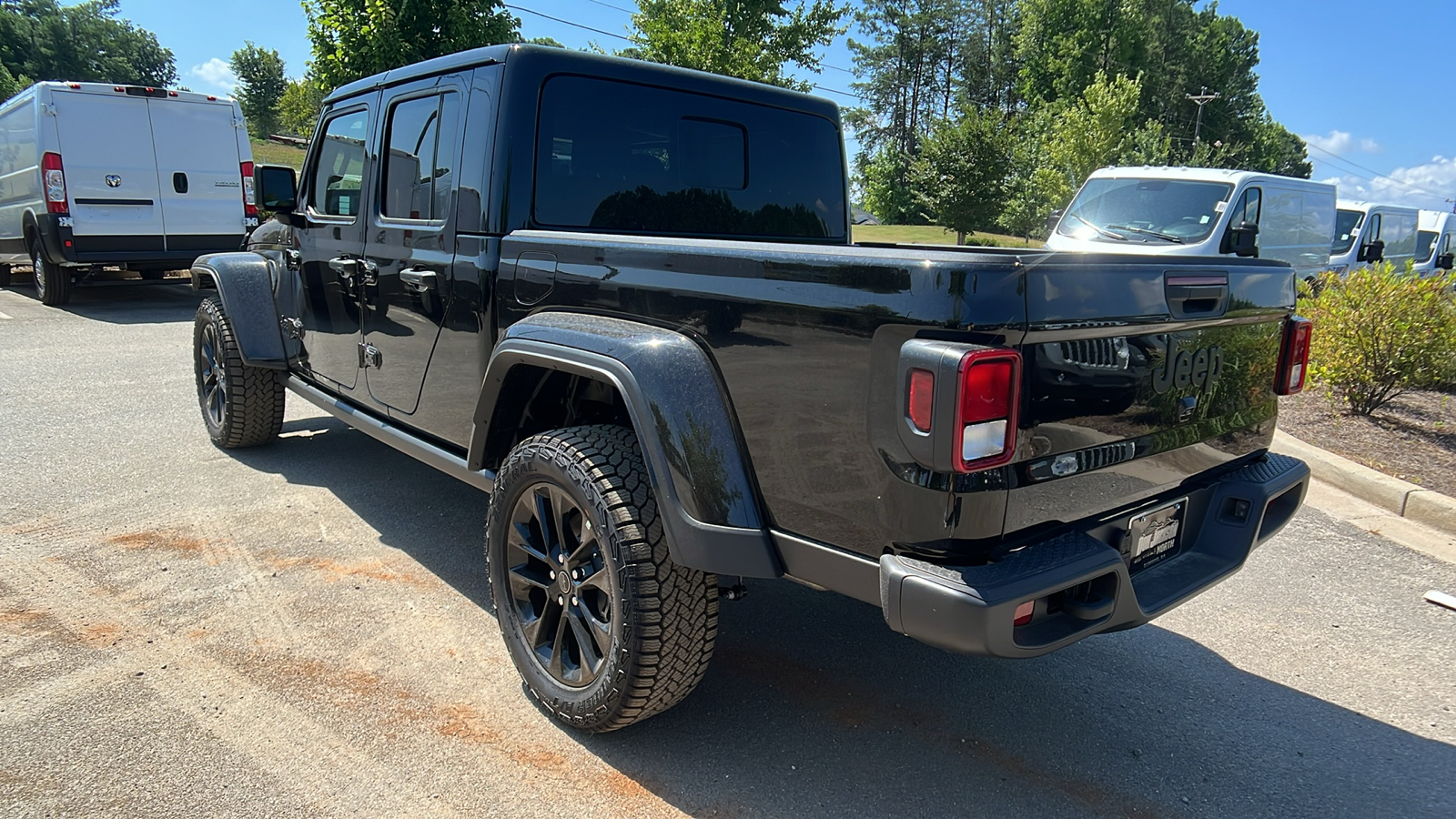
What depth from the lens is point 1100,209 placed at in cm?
967

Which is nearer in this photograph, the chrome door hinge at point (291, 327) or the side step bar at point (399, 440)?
the side step bar at point (399, 440)

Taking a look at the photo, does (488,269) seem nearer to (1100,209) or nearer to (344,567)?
(344,567)

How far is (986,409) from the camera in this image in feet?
6.28

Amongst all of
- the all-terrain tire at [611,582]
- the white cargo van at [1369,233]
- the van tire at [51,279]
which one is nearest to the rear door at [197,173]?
the van tire at [51,279]

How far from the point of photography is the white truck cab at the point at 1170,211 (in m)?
9.02

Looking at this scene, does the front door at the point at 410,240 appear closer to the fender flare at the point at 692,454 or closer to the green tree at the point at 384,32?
the fender flare at the point at 692,454

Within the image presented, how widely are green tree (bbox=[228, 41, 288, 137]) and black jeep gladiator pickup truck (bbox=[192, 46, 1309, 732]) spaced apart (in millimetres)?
76445

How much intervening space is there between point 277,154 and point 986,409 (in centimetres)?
4429

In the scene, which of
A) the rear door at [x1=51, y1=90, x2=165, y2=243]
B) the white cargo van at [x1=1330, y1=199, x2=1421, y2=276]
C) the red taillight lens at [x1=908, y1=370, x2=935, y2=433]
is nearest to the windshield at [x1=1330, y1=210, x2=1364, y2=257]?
the white cargo van at [x1=1330, y1=199, x2=1421, y2=276]

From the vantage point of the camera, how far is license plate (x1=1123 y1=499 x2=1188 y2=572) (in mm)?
2443

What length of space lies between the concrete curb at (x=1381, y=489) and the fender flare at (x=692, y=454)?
4.40m

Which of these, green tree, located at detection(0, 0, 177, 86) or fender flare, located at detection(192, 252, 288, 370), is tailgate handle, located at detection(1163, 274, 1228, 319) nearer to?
fender flare, located at detection(192, 252, 288, 370)

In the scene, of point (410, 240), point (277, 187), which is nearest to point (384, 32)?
point (277, 187)

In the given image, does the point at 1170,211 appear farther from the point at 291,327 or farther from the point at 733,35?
the point at 733,35
